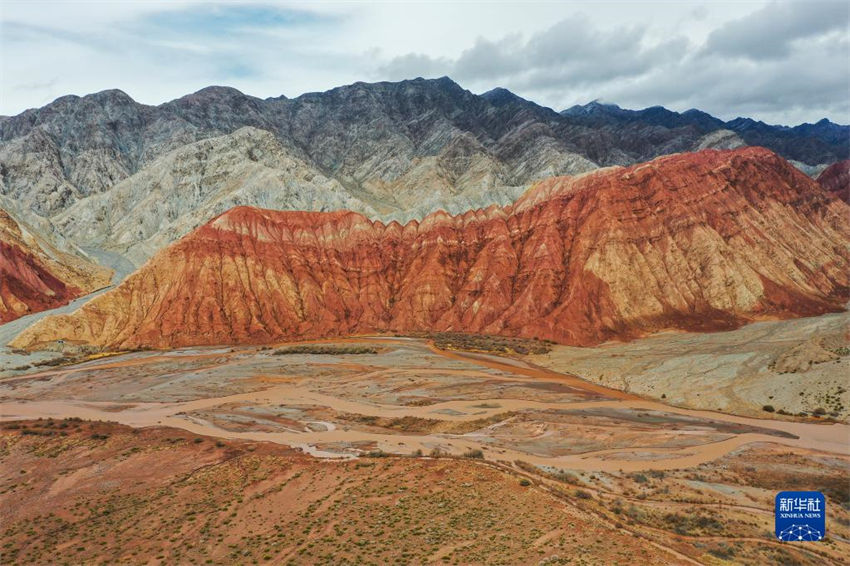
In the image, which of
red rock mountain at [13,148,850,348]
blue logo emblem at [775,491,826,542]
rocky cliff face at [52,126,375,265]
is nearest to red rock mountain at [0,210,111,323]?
rocky cliff face at [52,126,375,265]

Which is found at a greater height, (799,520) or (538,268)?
(538,268)

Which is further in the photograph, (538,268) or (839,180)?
(839,180)

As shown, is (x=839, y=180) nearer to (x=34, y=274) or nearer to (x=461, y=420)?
(x=461, y=420)

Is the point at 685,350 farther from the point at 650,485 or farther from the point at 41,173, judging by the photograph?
the point at 41,173

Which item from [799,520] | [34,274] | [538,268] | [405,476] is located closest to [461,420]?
[405,476]

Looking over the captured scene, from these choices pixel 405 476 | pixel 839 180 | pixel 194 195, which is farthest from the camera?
pixel 194 195
